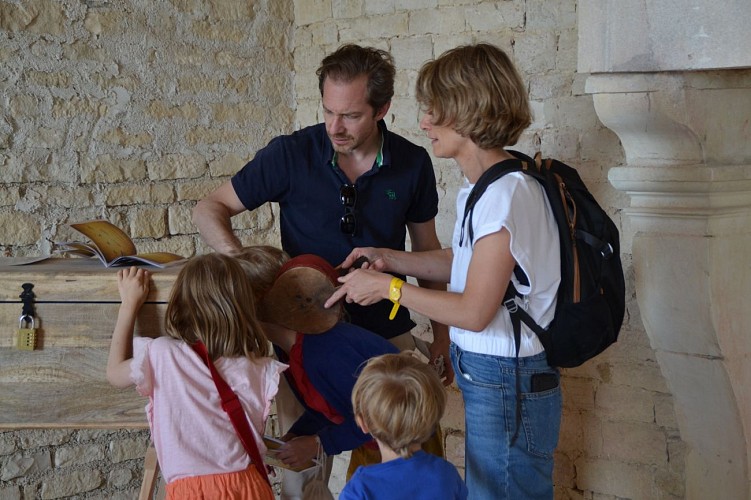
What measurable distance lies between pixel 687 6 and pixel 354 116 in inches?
40.1

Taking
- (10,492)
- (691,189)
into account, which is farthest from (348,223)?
(10,492)

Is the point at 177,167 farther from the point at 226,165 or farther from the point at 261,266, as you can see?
the point at 261,266

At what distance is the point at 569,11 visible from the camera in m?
3.74

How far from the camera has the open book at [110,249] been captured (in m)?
2.82

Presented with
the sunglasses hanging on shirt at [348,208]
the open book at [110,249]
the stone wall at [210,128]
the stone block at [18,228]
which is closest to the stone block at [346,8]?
the stone wall at [210,128]

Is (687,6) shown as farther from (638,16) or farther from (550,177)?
(550,177)

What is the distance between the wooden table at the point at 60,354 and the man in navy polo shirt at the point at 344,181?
455 mm

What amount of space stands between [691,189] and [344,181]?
3.56 feet

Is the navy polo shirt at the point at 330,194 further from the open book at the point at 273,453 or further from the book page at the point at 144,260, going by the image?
the open book at the point at 273,453

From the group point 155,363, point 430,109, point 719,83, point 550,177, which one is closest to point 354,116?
point 430,109

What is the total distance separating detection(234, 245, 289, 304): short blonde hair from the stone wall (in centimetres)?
152

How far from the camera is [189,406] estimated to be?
2.46 meters

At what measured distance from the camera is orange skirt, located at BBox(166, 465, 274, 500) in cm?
246

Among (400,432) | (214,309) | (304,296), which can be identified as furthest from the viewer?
(304,296)
